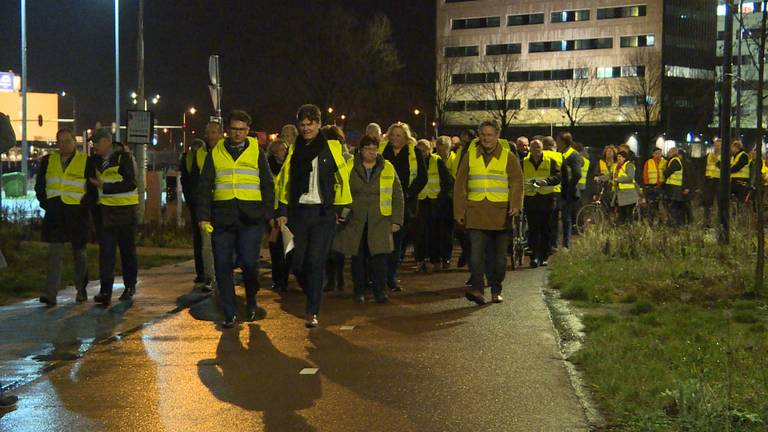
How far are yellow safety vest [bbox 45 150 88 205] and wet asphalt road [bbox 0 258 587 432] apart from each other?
1.24 meters

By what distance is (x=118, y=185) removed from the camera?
1098cm

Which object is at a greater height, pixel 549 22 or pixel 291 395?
pixel 549 22

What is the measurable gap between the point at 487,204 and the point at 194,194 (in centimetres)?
365

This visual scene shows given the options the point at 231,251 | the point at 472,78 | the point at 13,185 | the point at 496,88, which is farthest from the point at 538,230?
the point at 472,78

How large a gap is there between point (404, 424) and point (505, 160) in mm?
5450

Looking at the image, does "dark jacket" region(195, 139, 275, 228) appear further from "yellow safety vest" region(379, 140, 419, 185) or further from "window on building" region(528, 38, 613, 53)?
"window on building" region(528, 38, 613, 53)

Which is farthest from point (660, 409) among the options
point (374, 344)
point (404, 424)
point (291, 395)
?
point (374, 344)

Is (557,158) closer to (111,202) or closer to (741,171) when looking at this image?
(111,202)

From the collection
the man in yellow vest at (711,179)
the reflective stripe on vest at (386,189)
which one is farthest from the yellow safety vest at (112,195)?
the man in yellow vest at (711,179)

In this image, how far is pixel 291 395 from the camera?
6.73 meters

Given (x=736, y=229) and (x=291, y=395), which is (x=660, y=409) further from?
(x=736, y=229)

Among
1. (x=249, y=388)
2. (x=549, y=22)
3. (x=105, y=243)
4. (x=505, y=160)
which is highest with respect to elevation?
(x=549, y=22)

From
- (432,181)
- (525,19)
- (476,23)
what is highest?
(525,19)

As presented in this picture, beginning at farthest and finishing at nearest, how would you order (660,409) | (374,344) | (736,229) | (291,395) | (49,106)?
(49,106), (736,229), (374,344), (291,395), (660,409)
